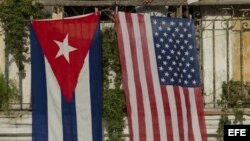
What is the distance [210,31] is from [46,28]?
10.5 feet

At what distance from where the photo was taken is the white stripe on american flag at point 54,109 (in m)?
10.5

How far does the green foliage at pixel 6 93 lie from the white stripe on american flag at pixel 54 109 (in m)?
0.99

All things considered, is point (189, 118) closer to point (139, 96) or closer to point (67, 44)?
point (139, 96)

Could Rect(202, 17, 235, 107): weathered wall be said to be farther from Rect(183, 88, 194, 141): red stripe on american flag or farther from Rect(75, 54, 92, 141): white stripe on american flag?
→ Rect(75, 54, 92, 141): white stripe on american flag

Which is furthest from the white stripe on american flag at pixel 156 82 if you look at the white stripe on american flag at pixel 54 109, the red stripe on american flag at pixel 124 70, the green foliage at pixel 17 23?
the green foliage at pixel 17 23

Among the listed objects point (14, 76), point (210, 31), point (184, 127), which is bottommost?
point (184, 127)

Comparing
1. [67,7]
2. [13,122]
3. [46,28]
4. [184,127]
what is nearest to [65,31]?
[46,28]

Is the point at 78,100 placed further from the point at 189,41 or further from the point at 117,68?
the point at 189,41

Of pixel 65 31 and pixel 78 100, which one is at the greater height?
pixel 65 31

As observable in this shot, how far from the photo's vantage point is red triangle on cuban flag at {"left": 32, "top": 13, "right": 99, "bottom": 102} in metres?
10.5

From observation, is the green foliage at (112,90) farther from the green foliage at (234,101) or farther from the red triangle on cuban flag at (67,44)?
the green foliage at (234,101)

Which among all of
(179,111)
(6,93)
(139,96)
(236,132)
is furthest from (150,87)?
(6,93)

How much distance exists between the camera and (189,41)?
1067cm

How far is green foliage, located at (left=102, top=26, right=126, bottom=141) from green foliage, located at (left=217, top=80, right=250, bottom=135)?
181 cm
